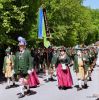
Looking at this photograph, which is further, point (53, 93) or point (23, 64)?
point (53, 93)

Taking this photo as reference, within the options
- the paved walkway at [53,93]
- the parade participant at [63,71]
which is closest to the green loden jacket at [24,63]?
the paved walkway at [53,93]

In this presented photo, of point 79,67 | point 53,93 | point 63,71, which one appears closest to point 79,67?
point 79,67

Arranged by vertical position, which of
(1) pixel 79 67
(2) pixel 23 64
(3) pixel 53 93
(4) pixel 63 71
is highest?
(2) pixel 23 64

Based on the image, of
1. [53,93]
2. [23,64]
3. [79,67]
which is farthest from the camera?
[79,67]

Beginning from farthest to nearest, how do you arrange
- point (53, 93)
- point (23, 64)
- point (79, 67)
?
point (79, 67) < point (53, 93) < point (23, 64)

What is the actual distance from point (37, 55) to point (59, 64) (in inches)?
456

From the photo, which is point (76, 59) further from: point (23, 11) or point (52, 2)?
point (52, 2)

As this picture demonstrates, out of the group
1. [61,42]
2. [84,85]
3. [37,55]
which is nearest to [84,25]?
[61,42]

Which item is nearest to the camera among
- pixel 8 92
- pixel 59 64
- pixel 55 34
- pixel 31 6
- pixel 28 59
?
pixel 28 59

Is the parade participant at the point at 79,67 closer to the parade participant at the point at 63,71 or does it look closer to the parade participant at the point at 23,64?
the parade participant at the point at 63,71

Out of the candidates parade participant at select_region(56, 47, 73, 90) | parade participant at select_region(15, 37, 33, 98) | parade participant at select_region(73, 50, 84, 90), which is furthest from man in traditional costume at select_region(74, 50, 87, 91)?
parade participant at select_region(15, 37, 33, 98)

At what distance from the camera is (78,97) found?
612 inches

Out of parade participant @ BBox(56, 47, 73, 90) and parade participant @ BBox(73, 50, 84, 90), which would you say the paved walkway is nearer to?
→ parade participant @ BBox(56, 47, 73, 90)

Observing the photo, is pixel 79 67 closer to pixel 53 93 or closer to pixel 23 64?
pixel 53 93
